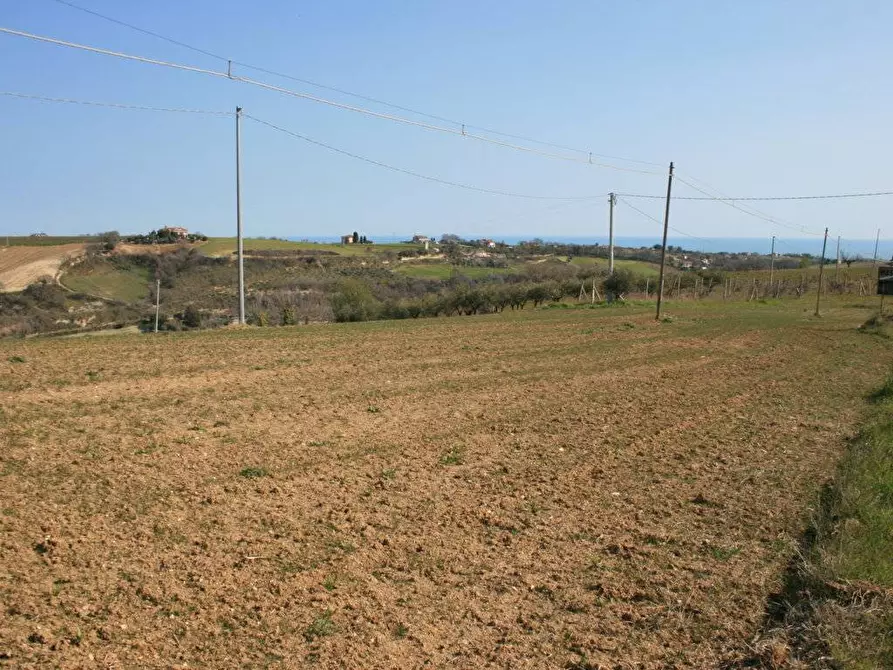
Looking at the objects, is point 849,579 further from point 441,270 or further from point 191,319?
point 441,270

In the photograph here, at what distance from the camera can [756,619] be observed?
6402 mm

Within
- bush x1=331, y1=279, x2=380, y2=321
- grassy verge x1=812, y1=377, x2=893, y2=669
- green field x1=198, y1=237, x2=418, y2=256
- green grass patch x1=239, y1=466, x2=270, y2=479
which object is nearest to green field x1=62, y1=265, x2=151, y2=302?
green field x1=198, y1=237, x2=418, y2=256

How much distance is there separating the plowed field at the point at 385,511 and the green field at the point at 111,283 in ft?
136

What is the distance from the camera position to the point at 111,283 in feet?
197

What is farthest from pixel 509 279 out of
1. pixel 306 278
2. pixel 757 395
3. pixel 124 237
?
pixel 757 395

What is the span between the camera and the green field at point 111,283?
55625 mm

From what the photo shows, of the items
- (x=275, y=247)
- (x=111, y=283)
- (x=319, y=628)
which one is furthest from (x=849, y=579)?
(x=275, y=247)

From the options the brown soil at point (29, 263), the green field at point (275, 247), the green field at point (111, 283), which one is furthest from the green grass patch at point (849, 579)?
the green field at point (275, 247)

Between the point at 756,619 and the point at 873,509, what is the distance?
10.6 ft

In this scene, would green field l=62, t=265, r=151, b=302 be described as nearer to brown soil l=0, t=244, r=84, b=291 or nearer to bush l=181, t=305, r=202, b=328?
brown soil l=0, t=244, r=84, b=291

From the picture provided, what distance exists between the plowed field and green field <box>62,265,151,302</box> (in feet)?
136

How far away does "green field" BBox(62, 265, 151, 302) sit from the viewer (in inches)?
2190

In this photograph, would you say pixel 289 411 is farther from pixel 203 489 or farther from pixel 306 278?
pixel 306 278

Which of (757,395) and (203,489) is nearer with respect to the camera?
(203,489)
